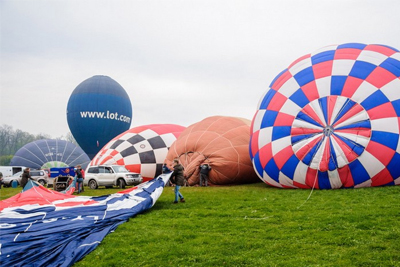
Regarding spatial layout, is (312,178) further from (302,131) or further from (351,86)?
(351,86)

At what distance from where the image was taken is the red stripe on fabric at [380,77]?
8906 millimetres

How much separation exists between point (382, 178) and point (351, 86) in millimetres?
2313

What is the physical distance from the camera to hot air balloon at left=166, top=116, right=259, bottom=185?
504 inches

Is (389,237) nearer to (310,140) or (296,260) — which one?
(296,260)

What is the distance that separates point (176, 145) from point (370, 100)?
717cm

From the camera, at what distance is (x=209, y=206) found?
25.4 feet

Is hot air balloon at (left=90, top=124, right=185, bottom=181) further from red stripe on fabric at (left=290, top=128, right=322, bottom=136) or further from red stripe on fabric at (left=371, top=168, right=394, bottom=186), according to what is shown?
red stripe on fabric at (left=371, top=168, right=394, bottom=186)

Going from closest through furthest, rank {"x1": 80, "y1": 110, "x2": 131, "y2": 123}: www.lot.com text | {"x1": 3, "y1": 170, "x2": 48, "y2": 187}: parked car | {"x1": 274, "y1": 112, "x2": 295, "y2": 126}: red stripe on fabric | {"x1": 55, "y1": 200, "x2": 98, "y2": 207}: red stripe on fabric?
{"x1": 55, "y1": 200, "x2": 98, "y2": 207}: red stripe on fabric, {"x1": 274, "y1": 112, "x2": 295, "y2": 126}: red stripe on fabric, {"x1": 3, "y1": 170, "x2": 48, "y2": 187}: parked car, {"x1": 80, "y1": 110, "x2": 131, "y2": 123}: www.lot.com text

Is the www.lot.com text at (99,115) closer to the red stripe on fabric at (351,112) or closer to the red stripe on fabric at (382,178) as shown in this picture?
the red stripe on fabric at (351,112)

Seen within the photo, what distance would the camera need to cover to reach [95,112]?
26.6 m

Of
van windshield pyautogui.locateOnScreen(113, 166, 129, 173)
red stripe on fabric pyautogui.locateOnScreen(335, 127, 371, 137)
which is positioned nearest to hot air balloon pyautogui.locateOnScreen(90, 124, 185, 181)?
van windshield pyautogui.locateOnScreen(113, 166, 129, 173)

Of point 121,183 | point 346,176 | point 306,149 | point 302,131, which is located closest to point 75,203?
point 306,149

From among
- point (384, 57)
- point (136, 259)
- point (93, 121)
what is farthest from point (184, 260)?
point (93, 121)

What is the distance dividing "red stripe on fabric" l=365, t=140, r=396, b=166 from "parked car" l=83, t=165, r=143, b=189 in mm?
9275
